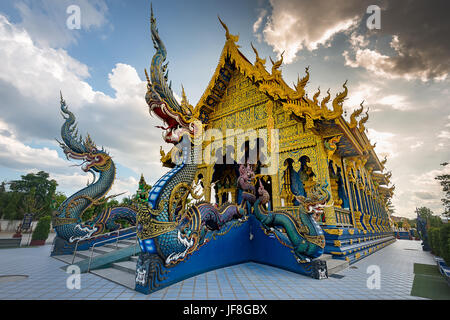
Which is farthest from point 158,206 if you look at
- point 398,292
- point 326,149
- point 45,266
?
point 326,149

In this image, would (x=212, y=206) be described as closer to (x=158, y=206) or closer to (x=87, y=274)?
(x=158, y=206)

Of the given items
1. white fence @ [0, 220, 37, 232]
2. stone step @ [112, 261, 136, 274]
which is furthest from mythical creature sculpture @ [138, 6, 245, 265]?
white fence @ [0, 220, 37, 232]

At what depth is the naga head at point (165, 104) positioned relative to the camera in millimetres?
3873

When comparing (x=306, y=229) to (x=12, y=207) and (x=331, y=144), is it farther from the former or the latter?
(x=12, y=207)

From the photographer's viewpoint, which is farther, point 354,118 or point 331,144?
point 354,118

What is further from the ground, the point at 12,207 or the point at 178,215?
the point at 178,215

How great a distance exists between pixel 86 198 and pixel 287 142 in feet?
25.3

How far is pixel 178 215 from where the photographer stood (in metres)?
3.67

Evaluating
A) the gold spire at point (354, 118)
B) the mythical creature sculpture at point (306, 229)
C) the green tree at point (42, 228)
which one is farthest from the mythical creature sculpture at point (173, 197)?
the green tree at point (42, 228)

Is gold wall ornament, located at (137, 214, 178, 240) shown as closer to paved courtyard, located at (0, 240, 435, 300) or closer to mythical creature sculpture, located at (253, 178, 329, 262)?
paved courtyard, located at (0, 240, 435, 300)

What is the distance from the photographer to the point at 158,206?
3355 mm

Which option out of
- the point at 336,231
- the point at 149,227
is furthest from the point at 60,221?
the point at 336,231

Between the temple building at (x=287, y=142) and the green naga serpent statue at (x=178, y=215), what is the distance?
654mm
